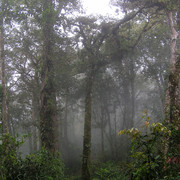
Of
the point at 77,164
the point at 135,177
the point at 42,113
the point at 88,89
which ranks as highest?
the point at 88,89

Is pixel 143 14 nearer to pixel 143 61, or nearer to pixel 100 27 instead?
pixel 100 27

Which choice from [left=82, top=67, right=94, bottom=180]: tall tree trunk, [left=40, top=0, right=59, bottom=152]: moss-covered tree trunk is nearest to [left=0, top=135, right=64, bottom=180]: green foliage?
[left=40, top=0, right=59, bottom=152]: moss-covered tree trunk

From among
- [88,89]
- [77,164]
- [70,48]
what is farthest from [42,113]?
[77,164]

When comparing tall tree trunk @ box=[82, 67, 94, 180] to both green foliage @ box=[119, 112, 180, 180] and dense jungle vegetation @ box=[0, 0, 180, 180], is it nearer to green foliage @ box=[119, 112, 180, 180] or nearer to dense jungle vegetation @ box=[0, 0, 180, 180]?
dense jungle vegetation @ box=[0, 0, 180, 180]

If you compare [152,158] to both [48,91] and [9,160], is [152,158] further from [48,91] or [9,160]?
[48,91]

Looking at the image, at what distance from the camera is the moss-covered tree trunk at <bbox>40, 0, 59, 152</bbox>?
854 centimetres

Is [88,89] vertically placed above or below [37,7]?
below

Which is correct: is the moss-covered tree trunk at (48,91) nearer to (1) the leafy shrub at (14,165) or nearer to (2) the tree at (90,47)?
(2) the tree at (90,47)

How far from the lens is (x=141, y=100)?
23.4 meters

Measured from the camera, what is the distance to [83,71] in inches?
540

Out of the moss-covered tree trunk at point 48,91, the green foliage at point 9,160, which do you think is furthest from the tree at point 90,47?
the green foliage at point 9,160

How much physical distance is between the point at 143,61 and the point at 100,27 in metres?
5.75

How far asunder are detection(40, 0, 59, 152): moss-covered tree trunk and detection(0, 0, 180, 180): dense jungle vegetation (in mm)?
44

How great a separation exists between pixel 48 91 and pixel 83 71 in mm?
4988
